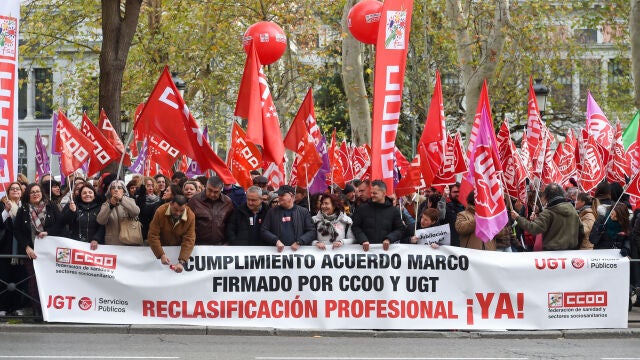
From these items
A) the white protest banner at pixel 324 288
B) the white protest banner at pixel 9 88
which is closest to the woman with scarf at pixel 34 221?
the white protest banner at pixel 324 288

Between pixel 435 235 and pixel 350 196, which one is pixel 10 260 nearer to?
pixel 435 235

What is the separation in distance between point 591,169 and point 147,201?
7201mm

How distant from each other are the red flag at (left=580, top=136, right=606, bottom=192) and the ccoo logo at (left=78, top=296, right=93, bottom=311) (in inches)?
332

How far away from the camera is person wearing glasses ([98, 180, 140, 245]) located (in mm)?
12844

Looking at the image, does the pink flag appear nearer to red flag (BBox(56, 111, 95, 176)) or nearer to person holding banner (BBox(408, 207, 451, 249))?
person holding banner (BBox(408, 207, 451, 249))

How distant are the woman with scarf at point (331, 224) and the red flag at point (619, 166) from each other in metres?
6.91

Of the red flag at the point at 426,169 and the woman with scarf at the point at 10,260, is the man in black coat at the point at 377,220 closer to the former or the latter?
the red flag at the point at 426,169

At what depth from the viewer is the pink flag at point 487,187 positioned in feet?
41.6

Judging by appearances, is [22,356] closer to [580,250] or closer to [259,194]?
[259,194]

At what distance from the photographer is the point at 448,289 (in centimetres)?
1275

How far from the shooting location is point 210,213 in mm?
13109

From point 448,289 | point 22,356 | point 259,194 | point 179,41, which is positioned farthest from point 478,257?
point 179,41

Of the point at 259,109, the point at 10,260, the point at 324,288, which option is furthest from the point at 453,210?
the point at 10,260

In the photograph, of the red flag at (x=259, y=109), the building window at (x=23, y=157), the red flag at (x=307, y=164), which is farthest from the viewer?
the building window at (x=23, y=157)
